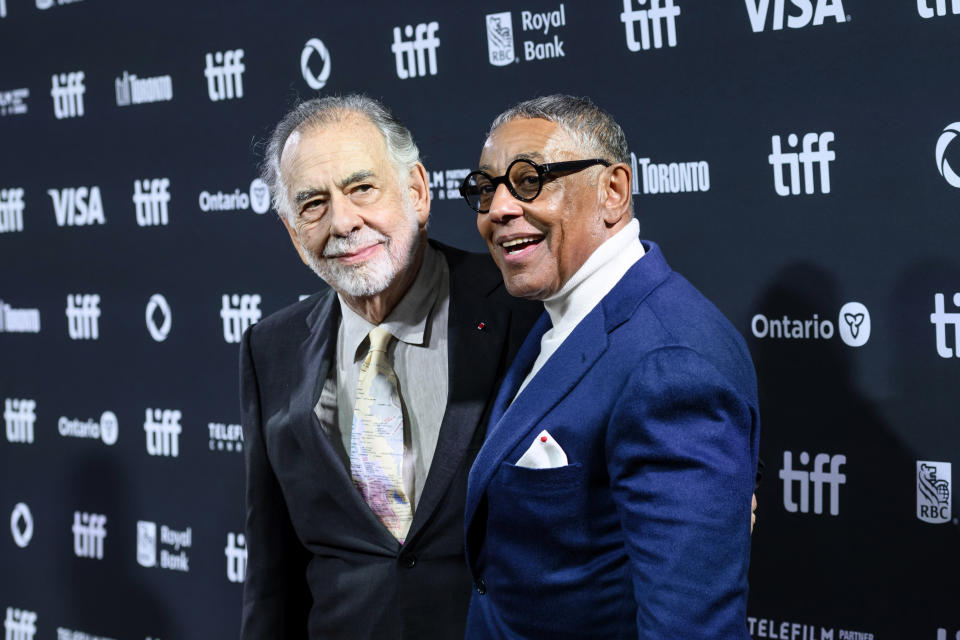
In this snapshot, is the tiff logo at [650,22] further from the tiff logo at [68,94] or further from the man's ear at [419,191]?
the tiff logo at [68,94]

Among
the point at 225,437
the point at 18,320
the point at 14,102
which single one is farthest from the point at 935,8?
the point at 18,320

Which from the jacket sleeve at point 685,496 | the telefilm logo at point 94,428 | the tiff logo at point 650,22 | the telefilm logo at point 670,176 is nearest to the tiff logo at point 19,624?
the telefilm logo at point 94,428

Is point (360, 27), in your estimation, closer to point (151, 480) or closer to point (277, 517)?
point (277, 517)

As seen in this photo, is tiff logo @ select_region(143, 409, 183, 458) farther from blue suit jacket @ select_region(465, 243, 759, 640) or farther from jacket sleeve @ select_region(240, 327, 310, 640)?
blue suit jacket @ select_region(465, 243, 759, 640)

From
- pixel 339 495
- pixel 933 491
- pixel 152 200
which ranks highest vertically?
pixel 152 200

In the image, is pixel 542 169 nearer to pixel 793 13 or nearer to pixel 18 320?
pixel 793 13

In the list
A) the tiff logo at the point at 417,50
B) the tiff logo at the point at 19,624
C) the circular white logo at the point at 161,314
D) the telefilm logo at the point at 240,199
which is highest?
the tiff logo at the point at 417,50

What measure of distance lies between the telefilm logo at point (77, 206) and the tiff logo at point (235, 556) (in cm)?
133

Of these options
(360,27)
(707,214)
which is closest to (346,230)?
(707,214)

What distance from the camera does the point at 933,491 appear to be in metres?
2.20

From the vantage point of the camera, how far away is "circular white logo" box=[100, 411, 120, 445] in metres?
3.62

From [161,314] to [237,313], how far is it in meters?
0.37

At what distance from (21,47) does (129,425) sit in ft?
5.26

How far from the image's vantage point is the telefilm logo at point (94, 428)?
362cm
